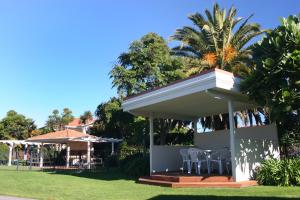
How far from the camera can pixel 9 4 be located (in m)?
14.9

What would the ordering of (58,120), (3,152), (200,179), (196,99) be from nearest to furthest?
(200,179) → (196,99) → (3,152) → (58,120)

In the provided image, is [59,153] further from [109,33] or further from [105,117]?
[109,33]

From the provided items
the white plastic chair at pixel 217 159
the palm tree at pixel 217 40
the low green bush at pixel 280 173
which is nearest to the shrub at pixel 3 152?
the palm tree at pixel 217 40

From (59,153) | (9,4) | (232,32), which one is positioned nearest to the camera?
(9,4)

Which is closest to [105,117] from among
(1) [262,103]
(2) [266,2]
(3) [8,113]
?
(2) [266,2]

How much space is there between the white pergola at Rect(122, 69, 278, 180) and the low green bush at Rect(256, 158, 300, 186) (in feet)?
3.73

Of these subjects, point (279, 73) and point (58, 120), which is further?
point (58, 120)

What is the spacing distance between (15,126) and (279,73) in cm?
4784

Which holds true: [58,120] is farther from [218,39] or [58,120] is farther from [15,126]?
[218,39]

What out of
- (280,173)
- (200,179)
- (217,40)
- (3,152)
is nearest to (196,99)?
(200,179)

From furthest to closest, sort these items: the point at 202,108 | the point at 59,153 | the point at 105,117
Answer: the point at 59,153 < the point at 105,117 < the point at 202,108

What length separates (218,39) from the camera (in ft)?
69.4

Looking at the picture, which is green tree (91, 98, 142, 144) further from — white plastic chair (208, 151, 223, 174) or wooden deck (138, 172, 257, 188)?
wooden deck (138, 172, 257, 188)

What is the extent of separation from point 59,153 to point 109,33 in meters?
21.7
